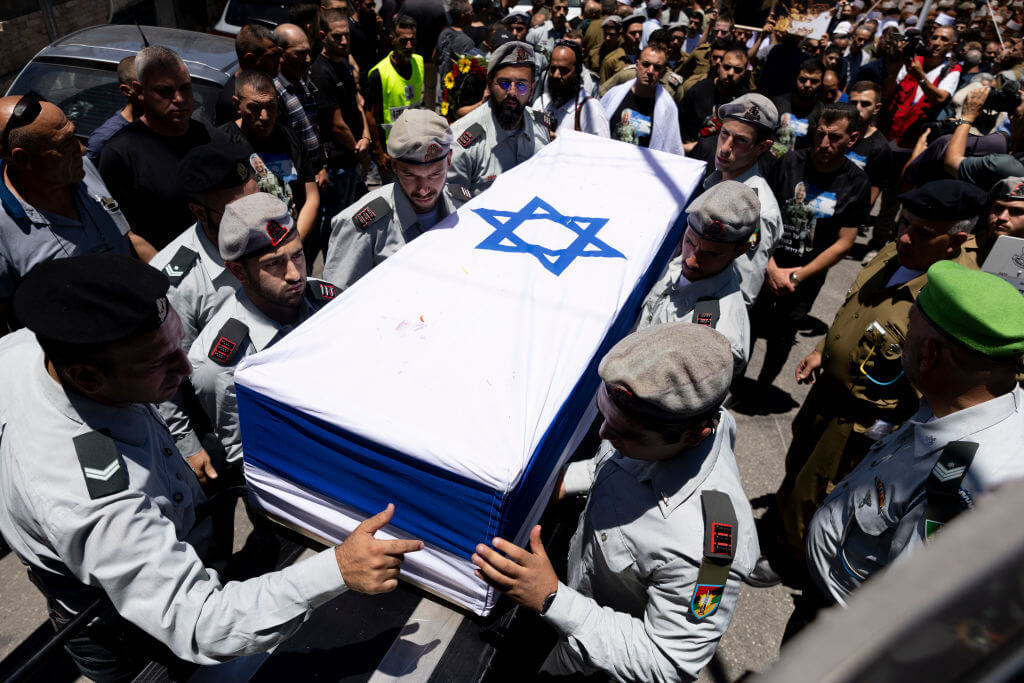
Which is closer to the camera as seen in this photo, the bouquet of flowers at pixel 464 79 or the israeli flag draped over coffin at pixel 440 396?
the israeli flag draped over coffin at pixel 440 396

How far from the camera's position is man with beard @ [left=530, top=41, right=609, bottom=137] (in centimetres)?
418

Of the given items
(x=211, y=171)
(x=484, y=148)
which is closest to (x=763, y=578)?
(x=484, y=148)

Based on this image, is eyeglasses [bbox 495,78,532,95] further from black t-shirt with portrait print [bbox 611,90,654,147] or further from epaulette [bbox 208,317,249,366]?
epaulette [bbox 208,317,249,366]

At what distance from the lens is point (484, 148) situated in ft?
11.4

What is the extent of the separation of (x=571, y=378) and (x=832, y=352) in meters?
1.41

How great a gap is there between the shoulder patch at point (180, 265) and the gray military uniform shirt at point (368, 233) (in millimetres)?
532

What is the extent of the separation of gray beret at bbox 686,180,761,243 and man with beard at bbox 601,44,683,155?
207 centimetres

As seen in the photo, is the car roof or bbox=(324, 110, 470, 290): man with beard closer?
bbox=(324, 110, 470, 290): man with beard

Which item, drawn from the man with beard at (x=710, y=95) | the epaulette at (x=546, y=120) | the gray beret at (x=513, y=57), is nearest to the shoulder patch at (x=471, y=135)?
the gray beret at (x=513, y=57)

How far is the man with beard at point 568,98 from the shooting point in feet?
13.7

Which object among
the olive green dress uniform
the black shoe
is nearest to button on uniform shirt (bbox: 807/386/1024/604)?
the olive green dress uniform

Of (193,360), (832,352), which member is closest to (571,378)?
(193,360)

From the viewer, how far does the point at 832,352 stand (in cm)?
254

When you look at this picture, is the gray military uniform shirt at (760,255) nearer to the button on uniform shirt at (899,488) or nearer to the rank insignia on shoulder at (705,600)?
the button on uniform shirt at (899,488)
